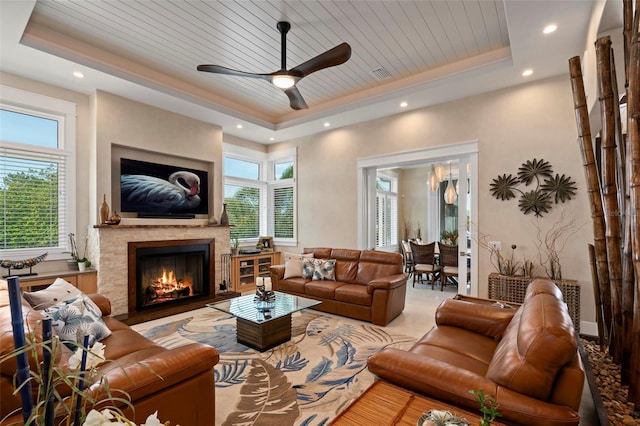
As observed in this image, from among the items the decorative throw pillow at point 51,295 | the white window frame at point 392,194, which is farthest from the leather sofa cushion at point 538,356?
the white window frame at point 392,194

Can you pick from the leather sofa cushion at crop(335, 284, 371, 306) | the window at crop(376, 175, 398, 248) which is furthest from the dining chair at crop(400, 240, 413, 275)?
the leather sofa cushion at crop(335, 284, 371, 306)

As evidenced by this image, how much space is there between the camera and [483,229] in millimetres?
4504

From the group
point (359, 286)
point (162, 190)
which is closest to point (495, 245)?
point (359, 286)

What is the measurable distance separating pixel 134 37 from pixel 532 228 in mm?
5444

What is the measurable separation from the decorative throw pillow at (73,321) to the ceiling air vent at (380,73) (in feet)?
13.9

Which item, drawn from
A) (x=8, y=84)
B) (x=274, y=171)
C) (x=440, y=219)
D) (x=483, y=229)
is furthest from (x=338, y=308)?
(x=440, y=219)

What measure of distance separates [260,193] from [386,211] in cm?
357

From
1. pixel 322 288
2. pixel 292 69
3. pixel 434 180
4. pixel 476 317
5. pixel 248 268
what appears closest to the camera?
pixel 476 317

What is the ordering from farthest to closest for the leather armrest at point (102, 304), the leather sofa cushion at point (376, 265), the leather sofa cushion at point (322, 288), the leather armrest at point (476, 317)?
the leather sofa cushion at point (376, 265), the leather sofa cushion at point (322, 288), the leather armrest at point (102, 304), the leather armrest at point (476, 317)

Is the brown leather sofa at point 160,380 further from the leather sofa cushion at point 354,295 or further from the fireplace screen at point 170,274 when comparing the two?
the fireplace screen at point 170,274

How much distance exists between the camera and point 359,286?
4613 millimetres

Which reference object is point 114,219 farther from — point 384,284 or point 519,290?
point 519,290

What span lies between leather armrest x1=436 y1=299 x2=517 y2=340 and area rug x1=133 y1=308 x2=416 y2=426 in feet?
2.88

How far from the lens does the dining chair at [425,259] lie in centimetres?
631
